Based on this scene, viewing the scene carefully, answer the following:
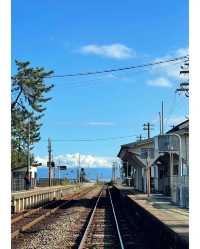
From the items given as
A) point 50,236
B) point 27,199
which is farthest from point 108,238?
point 27,199

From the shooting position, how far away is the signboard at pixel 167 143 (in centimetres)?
2103

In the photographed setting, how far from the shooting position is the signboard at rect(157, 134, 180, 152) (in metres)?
21.0

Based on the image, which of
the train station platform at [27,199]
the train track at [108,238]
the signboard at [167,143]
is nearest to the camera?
the train track at [108,238]

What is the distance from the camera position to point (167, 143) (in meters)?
21.2

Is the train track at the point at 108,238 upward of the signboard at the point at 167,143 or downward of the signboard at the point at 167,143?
downward

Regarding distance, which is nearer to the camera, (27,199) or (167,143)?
(167,143)

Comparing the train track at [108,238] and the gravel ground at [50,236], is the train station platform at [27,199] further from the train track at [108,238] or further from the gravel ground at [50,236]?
the train track at [108,238]

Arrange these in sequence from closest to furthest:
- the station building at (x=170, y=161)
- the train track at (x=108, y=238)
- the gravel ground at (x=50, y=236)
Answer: the train track at (x=108, y=238) → the gravel ground at (x=50, y=236) → the station building at (x=170, y=161)

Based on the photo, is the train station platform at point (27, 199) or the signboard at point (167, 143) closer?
the signboard at point (167, 143)

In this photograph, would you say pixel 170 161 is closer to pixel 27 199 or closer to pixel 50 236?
pixel 27 199

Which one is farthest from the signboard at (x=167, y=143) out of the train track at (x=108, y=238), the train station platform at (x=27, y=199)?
the train station platform at (x=27, y=199)
